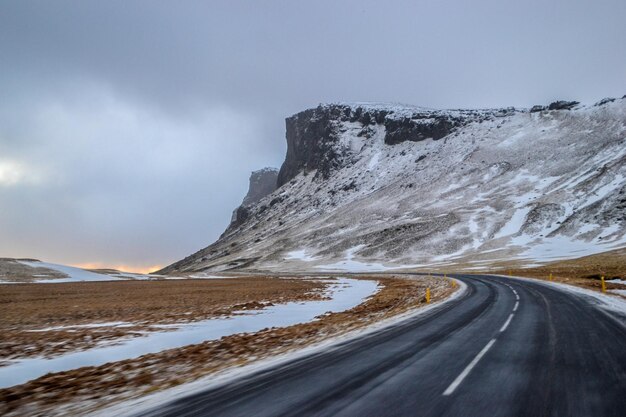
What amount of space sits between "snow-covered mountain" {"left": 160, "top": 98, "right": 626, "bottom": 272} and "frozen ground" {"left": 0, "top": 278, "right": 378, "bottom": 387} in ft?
226

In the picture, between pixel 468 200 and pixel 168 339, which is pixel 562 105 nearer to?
pixel 468 200

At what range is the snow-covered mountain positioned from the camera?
100 metres

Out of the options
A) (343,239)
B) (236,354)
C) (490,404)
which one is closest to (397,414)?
(490,404)

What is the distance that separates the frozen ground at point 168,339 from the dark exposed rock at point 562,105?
641 feet

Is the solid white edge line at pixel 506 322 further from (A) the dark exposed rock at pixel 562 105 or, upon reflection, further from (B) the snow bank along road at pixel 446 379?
(A) the dark exposed rock at pixel 562 105

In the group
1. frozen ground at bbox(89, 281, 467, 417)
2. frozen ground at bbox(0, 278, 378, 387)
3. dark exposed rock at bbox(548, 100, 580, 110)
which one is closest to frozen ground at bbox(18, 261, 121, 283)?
frozen ground at bbox(0, 278, 378, 387)

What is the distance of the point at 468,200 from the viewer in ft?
439

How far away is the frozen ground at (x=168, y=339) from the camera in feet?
30.8

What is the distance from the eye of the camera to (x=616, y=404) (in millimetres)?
5582

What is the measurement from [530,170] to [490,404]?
156m

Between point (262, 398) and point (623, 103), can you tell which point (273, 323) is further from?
point (623, 103)

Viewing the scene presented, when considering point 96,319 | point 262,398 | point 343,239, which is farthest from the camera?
point 343,239

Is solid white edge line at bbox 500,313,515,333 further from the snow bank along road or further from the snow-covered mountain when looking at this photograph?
the snow-covered mountain

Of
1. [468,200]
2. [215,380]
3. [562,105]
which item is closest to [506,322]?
[215,380]
